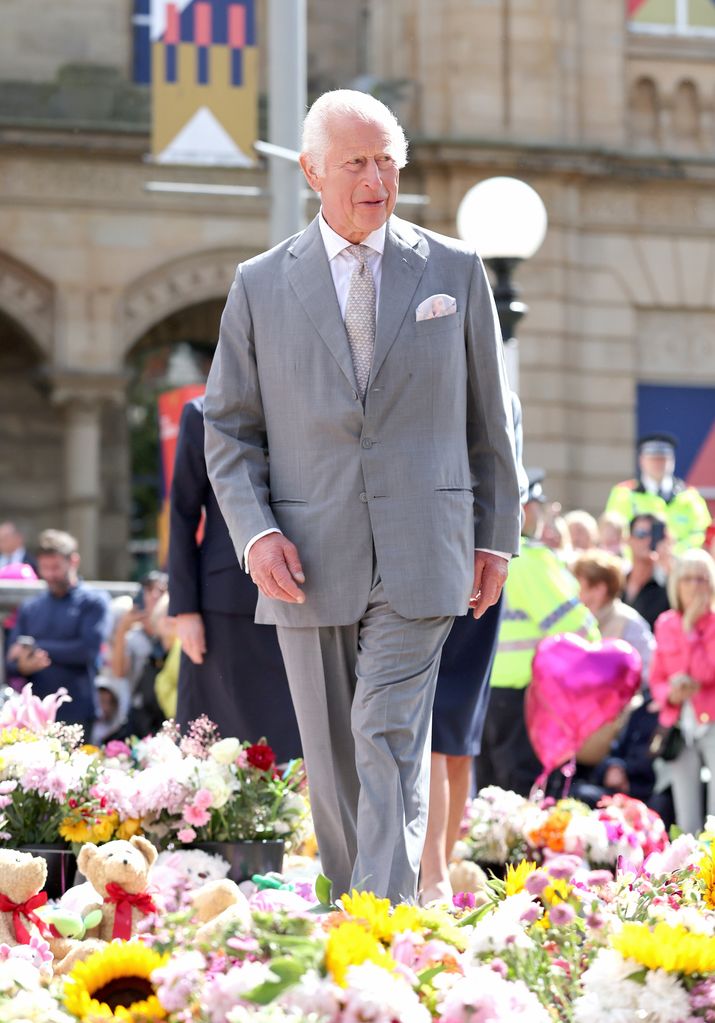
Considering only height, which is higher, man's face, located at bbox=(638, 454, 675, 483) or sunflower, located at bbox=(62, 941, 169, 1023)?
man's face, located at bbox=(638, 454, 675, 483)

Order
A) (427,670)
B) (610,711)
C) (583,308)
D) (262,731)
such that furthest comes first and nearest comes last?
(583,308) → (610,711) → (262,731) → (427,670)

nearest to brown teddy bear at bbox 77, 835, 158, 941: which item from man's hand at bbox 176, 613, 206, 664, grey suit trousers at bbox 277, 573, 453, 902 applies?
grey suit trousers at bbox 277, 573, 453, 902

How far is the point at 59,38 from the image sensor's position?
22.8 meters

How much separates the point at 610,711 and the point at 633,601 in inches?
104

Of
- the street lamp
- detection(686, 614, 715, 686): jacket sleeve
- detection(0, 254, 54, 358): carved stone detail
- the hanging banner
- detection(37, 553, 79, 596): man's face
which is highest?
the hanging banner

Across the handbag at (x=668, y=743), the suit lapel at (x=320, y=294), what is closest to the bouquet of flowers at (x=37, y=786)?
the suit lapel at (x=320, y=294)

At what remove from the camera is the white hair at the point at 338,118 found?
5.00m

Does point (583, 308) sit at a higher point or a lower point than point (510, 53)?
lower

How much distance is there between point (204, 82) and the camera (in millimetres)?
14195

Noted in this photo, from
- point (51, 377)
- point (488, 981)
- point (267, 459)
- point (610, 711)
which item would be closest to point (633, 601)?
point (610, 711)

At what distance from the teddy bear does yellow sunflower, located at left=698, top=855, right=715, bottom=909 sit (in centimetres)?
163

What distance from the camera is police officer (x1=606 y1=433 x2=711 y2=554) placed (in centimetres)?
1360

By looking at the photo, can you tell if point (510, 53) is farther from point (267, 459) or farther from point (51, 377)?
point (267, 459)

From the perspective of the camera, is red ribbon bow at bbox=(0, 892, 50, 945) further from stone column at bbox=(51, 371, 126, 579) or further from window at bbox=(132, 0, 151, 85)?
window at bbox=(132, 0, 151, 85)
